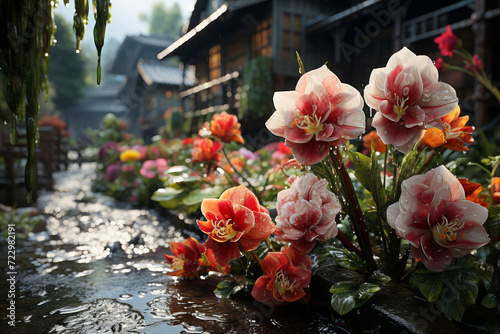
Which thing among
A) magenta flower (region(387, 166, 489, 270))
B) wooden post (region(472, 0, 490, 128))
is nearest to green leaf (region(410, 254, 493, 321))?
magenta flower (region(387, 166, 489, 270))

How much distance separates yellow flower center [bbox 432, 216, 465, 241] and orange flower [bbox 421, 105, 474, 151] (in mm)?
352

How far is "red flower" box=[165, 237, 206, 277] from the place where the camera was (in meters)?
1.76

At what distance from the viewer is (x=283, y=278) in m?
1.38

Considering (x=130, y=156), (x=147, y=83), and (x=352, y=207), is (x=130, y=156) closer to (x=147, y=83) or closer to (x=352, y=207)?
(x=352, y=207)

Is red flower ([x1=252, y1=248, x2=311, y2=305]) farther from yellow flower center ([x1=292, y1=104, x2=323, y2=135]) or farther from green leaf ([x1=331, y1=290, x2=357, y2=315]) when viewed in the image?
yellow flower center ([x1=292, y1=104, x2=323, y2=135])

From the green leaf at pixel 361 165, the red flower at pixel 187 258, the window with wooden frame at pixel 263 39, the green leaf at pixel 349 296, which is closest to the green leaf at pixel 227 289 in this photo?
the red flower at pixel 187 258

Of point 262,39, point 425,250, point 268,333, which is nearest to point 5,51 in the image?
point 268,333

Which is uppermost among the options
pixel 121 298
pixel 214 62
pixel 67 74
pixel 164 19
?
pixel 164 19

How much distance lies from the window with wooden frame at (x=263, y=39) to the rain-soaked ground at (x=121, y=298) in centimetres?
797

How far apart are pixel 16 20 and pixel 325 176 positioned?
127cm

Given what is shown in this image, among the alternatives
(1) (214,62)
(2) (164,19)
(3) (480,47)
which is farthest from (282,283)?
(2) (164,19)

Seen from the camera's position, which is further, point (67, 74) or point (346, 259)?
point (67, 74)

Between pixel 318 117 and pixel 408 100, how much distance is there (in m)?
0.27

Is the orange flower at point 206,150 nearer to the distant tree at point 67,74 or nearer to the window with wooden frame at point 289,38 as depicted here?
the window with wooden frame at point 289,38
